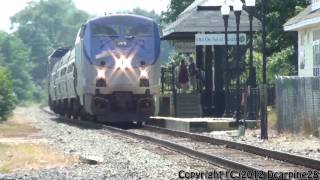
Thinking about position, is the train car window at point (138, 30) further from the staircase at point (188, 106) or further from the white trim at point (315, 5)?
the white trim at point (315, 5)

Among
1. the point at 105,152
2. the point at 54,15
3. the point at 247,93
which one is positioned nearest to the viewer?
the point at 105,152

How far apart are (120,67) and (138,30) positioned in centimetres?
163

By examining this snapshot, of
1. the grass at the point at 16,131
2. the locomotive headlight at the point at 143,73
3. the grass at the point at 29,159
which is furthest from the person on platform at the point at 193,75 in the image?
the grass at the point at 29,159

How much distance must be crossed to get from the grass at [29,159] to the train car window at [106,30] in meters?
9.13

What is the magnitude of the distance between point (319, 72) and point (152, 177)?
1559 cm

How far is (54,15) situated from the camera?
150375mm

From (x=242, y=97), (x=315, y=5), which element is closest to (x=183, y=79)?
(x=315, y=5)

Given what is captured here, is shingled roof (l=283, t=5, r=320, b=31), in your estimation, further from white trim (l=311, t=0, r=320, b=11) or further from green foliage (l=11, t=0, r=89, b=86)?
green foliage (l=11, t=0, r=89, b=86)

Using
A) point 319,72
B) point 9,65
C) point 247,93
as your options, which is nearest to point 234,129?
point 247,93

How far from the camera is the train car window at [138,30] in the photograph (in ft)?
87.8

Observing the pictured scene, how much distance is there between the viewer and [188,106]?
32.0m

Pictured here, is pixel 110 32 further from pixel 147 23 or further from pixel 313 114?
pixel 313 114

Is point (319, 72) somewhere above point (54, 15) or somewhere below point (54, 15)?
below

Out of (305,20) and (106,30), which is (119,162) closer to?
(106,30)
